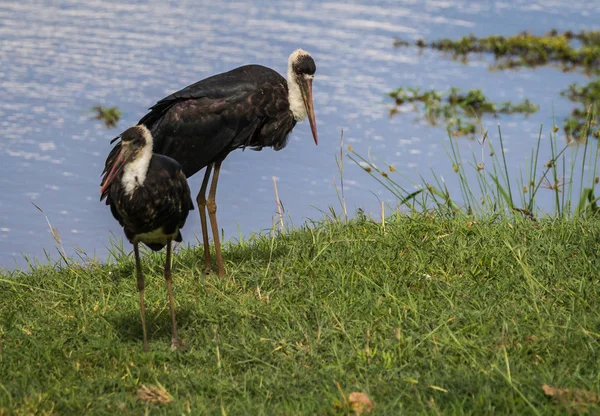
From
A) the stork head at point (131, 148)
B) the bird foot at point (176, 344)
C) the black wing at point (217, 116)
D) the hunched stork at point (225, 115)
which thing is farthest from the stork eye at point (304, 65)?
the bird foot at point (176, 344)

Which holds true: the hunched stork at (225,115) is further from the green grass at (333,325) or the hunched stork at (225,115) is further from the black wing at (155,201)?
the black wing at (155,201)

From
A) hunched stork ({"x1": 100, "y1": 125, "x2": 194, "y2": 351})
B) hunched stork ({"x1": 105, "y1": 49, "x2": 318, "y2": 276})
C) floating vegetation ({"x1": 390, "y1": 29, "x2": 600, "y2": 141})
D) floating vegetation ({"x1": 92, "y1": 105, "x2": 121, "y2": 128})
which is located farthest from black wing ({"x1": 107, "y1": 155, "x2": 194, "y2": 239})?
floating vegetation ({"x1": 390, "y1": 29, "x2": 600, "y2": 141})

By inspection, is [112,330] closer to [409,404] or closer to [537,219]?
[409,404]

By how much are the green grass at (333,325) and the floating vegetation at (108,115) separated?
4.50 m

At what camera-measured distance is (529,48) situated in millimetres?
14609

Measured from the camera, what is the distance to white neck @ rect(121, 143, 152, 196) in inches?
191

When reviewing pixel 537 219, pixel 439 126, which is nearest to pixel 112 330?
pixel 537 219

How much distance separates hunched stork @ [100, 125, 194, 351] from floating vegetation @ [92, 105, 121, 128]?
5907 millimetres

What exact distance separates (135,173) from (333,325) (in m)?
1.28

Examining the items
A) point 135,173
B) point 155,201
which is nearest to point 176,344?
point 155,201

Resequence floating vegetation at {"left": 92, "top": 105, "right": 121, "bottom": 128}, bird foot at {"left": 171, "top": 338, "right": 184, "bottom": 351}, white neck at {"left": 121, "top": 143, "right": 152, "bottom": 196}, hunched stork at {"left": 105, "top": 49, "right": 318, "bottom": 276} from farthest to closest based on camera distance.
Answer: floating vegetation at {"left": 92, "top": 105, "right": 121, "bottom": 128} → hunched stork at {"left": 105, "top": 49, "right": 318, "bottom": 276} → bird foot at {"left": 171, "top": 338, "right": 184, "bottom": 351} → white neck at {"left": 121, "top": 143, "right": 152, "bottom": 196}

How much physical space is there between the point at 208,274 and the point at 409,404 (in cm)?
223

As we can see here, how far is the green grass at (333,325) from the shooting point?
4352mm

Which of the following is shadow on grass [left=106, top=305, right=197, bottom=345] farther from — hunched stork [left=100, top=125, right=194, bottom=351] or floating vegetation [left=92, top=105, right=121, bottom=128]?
floating vegetation [left=92, top=105, right=121, bottom=128]
